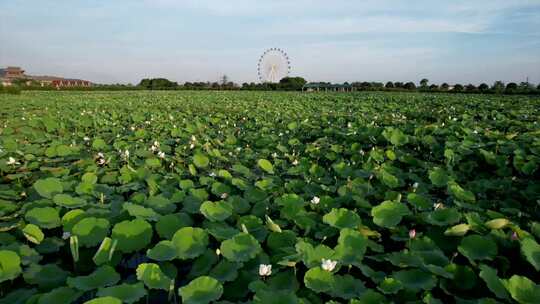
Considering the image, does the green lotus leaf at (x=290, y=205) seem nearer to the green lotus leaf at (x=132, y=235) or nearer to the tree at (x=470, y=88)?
the green lotus leaf at (x=132, y=235)

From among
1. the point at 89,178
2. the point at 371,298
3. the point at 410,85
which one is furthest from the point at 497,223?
the point at 410,85

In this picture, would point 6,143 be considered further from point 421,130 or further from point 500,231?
point 421,130

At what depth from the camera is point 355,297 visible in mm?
1433

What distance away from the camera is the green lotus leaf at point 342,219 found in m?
1.90

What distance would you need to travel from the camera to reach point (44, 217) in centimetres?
198

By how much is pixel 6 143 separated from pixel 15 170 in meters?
0.70

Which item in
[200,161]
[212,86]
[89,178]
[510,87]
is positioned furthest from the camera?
[212,86]

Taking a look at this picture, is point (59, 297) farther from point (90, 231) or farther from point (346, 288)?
point (346, 288)

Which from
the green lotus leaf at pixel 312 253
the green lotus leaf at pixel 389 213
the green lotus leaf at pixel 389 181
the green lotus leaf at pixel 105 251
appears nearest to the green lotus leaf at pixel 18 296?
the green lotus leaf at pixel 105 251

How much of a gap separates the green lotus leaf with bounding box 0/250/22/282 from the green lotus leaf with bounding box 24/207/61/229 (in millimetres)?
385

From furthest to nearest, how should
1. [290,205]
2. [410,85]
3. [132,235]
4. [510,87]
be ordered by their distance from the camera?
[410,85] → [510,87] → [290,205] → [132,235]

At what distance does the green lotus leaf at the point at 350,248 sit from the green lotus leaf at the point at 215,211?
67 centimetres

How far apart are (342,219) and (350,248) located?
11.0 inches

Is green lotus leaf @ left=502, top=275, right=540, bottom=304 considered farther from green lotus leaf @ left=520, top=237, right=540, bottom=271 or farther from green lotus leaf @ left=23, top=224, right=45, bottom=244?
green lotus leaf @ left=23, top=224, right=45, bottom=244
